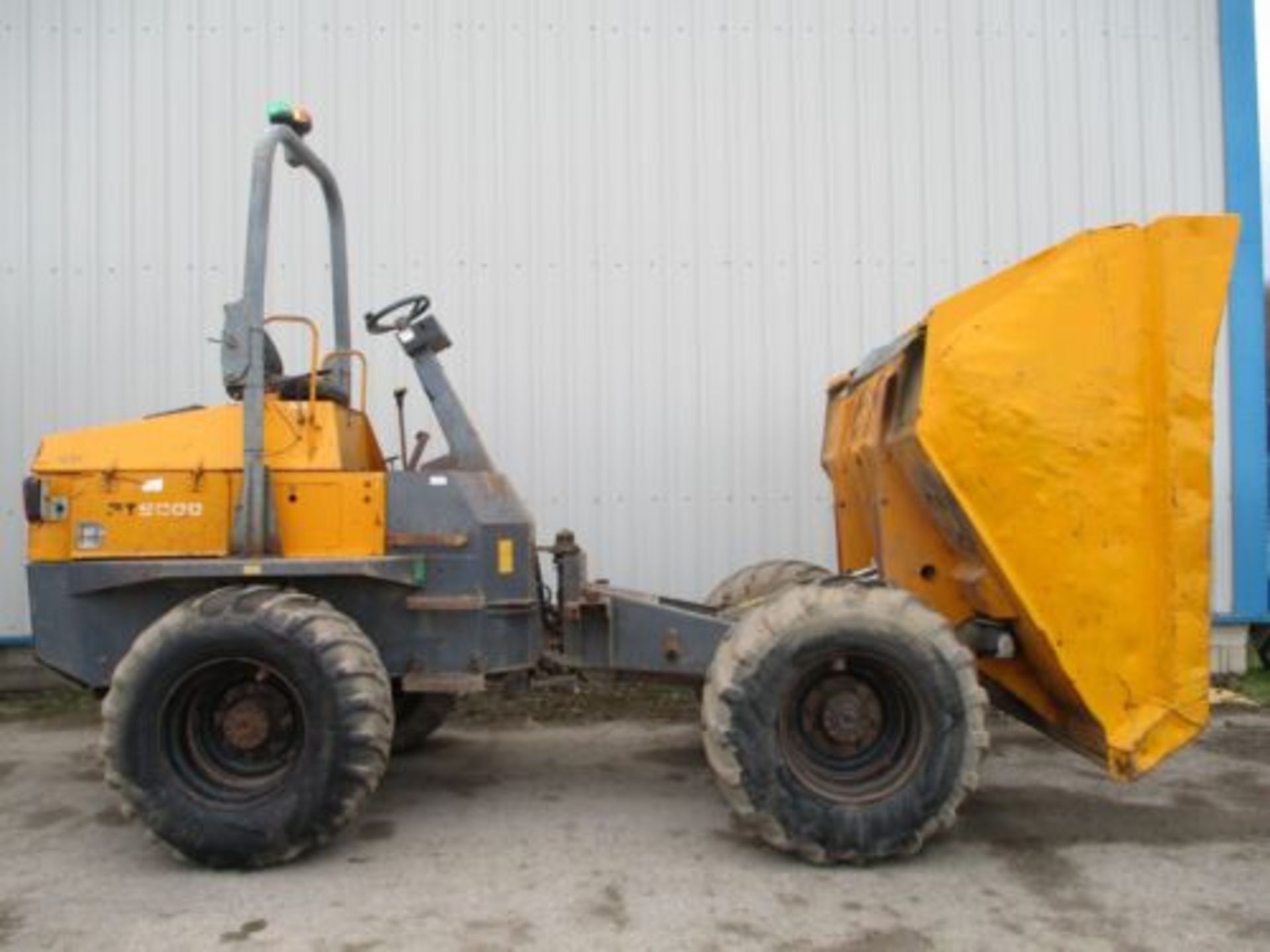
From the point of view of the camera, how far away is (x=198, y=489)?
16.5ft

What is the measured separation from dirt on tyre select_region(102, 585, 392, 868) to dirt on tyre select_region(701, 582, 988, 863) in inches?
58.9

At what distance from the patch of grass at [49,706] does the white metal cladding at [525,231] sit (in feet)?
2.30

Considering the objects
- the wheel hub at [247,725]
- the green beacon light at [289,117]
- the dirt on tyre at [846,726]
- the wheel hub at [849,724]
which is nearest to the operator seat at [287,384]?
the green beacon light at [289,117]

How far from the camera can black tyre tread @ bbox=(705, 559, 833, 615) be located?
6.49 meters

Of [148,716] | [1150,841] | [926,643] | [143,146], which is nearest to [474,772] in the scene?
[148,716]

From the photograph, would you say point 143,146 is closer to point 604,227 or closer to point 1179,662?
point 604,227

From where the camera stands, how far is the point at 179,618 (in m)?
4.73

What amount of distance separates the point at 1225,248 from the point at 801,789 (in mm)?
2871

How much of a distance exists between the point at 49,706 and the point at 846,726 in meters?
5.98

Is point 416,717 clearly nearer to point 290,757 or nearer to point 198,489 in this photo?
point 290,757

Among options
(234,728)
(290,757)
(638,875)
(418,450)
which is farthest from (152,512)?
(638,875)

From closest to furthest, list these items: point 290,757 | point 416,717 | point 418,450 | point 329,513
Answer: point 290,757 < point 329,513 < point 418,450 < point 416,717

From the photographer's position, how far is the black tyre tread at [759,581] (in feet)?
21.3

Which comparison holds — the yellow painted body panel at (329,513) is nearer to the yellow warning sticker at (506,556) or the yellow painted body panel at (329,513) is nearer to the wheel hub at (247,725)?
the yellow warning sticker at (506,556)
